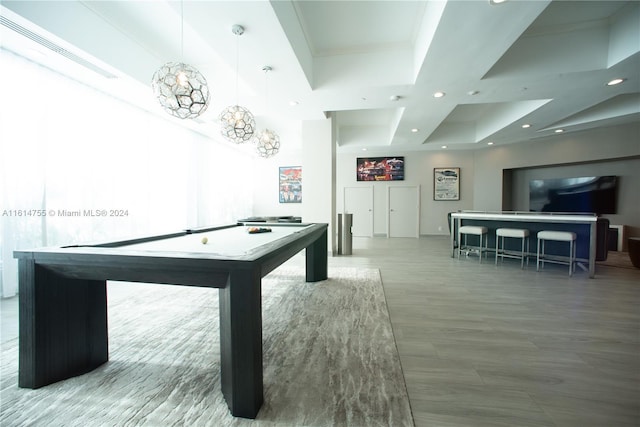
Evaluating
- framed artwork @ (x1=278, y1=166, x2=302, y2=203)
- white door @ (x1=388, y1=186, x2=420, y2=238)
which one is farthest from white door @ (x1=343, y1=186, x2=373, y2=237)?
framed artwork @ (x1=278, y1=166, x2=302, y2=203)

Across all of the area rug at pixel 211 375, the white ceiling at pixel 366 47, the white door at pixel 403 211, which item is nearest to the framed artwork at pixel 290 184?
the white door at pixel 403 211

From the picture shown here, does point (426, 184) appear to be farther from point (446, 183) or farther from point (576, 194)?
point (576, 194)

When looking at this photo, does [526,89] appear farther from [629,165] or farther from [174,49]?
[174,49]

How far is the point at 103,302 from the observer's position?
5.69 ft

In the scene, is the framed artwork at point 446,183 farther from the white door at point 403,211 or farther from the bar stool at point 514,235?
the bar stool at point 514,235

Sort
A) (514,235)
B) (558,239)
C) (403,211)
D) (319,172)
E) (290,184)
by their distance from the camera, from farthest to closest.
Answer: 1. (290,184)
2. (403,211)
3. (319,172)
4. (514,235)
5. (558,239)

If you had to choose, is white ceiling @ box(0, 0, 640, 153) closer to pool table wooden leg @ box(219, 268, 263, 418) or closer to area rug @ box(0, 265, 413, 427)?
pool table wooden leg @ box(219, 268, 263, 418)

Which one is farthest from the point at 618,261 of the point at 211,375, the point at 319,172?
the point at 211,375

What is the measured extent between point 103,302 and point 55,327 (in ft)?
0.84

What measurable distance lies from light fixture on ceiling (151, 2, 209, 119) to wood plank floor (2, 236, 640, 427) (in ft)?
7.65

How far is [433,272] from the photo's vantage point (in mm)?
3998

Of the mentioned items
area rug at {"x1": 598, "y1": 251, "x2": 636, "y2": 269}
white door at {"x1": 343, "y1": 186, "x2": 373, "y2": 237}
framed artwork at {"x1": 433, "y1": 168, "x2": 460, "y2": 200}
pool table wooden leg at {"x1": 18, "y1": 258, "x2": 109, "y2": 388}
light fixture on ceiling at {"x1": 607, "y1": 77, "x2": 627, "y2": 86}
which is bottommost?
area rug at {"x1": 598, "y1": 251, "x2": 636, "y2": 269}

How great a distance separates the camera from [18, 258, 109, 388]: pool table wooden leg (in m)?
1.45

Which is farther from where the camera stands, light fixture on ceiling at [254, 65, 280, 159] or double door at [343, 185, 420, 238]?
double door at [343, 185, 420, 238]
